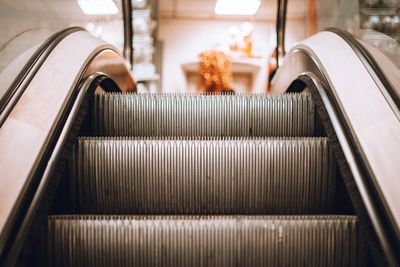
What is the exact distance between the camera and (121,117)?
1.99 m

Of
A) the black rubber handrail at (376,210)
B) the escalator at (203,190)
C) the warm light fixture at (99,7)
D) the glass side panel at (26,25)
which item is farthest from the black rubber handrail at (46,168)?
the warm light fixture at (99,7)

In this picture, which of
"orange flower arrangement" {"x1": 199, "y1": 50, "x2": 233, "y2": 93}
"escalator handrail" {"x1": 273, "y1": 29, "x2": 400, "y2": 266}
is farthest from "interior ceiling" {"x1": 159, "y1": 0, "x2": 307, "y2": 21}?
"escalator handrail" {"x1": 273, "y1": 29, "x2": 400, "y2": 266}

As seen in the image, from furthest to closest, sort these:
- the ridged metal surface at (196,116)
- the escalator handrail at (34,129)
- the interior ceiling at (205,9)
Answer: the interior ceiling at (205,9) < the ridged metal surface at (196,116) < the escalator handrail at (34,129)

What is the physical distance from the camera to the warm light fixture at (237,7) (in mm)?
7402

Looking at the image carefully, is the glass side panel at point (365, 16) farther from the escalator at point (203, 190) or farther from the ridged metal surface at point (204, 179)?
the ridged metal surface at point (204, 179)

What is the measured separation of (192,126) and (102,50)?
2.55 feet

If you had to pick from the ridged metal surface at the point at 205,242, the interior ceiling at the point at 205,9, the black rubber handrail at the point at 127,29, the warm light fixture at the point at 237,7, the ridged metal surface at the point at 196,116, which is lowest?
the ridged metal surface at the point at 205,242

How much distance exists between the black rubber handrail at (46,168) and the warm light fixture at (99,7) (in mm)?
4149

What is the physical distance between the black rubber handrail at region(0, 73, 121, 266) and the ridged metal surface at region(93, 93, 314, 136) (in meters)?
0.21

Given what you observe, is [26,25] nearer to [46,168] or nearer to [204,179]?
[46,168]

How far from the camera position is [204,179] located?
151 cm

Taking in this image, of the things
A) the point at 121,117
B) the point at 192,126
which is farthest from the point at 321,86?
the point at 121,117

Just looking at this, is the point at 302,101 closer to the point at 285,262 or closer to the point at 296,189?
the point at 296,189

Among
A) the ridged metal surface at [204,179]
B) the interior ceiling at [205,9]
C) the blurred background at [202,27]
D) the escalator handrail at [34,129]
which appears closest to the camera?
the escalator handrail at [34,129]
